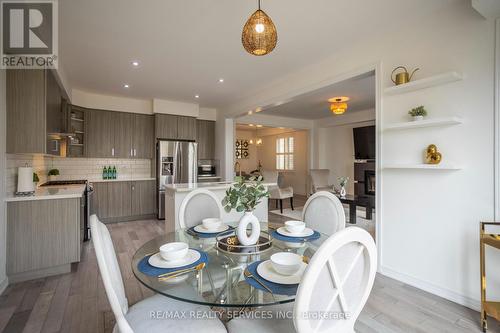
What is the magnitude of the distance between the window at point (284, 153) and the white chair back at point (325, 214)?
A: 6.96 metres

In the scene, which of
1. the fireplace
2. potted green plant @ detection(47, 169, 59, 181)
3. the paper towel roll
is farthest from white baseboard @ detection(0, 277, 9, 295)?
the fireplace

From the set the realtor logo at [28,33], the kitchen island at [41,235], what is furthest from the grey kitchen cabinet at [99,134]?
the kitchen island at [41,235]

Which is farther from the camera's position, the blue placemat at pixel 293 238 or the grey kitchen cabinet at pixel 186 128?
the grey kitchen cabinet at pixel 186 128

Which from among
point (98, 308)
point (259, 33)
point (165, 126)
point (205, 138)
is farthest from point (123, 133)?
point (259, 33)

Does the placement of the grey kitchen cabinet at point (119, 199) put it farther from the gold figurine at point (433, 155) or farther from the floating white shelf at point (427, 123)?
the gold figurine at point (433, 155)

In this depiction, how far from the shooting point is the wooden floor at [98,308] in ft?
6.02

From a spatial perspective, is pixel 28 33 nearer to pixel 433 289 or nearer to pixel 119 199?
pixel 119 199

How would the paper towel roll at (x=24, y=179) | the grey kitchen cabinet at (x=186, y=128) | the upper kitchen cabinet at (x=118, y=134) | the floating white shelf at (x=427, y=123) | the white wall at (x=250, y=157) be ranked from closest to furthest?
1. the floating white shelf at (x=427, y=123)
2. the paper towel roll at (x=24, y=179)
3. the upper kitchen cabinet at (x=118, y=134)
4. the grey kitchen cabinet at (x=186, y=128)
5. the white wall at (x=250, y=157)

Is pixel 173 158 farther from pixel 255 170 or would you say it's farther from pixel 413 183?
pixel 255 170

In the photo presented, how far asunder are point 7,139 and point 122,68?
5.76 feet

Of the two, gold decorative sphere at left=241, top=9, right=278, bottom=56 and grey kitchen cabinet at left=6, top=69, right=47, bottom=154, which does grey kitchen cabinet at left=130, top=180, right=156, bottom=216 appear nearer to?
grey kitchen cabinet at left=6, top=69, right=47, bottom=154

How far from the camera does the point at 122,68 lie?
12.0 ft

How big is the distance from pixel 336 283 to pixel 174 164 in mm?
4929

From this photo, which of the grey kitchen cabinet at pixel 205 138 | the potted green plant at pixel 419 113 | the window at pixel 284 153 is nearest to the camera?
the potted green plant at pixel 419 113
